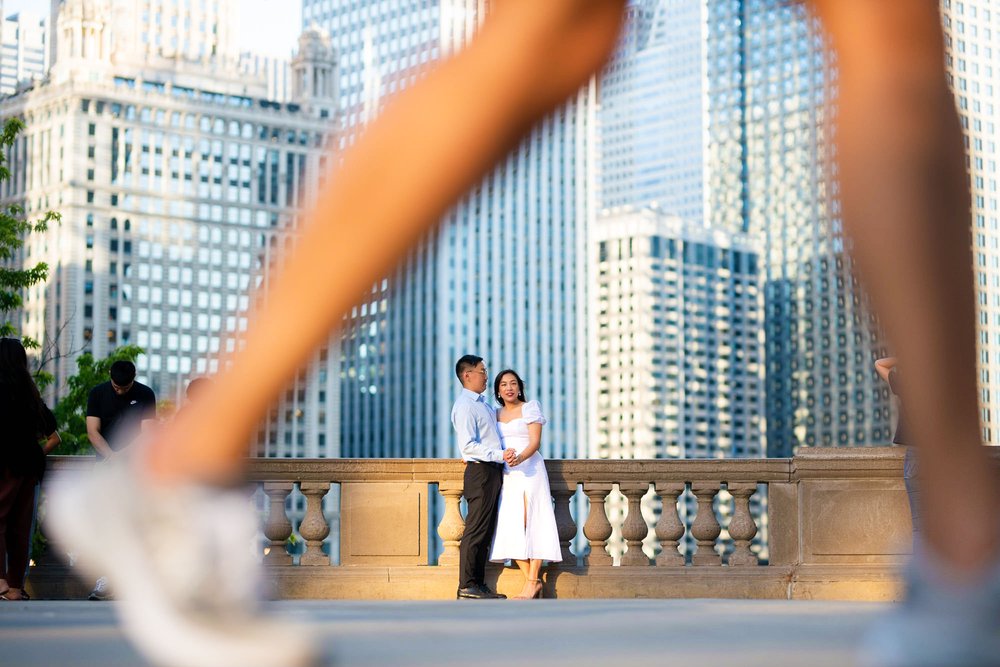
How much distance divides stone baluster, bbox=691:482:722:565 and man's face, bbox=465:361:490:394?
1.87 m

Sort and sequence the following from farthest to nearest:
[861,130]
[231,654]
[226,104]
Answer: [226,104] < [861,130] < [231,654]

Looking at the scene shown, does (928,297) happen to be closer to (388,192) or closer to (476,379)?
(388,192)

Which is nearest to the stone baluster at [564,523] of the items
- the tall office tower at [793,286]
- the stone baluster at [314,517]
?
the stone baluster at [314,517]

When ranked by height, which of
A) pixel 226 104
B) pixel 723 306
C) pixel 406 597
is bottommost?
pixel 406 597

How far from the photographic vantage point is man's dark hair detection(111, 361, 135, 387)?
11452 mm

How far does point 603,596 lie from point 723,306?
179224 mm

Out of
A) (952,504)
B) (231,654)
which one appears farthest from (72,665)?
(952,504)

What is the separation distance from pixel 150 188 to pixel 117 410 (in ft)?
416

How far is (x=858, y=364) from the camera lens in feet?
549

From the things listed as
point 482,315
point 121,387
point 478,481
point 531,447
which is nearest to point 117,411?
point 121,387

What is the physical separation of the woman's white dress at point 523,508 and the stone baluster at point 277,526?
1.70m

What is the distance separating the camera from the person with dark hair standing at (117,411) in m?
11.5

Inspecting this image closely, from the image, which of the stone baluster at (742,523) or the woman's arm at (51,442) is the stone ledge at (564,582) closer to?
the stone baluster at (742,523)

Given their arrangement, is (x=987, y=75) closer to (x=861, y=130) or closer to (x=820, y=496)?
(x=820, y=496)
